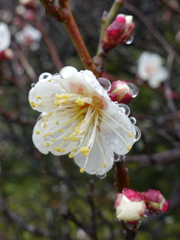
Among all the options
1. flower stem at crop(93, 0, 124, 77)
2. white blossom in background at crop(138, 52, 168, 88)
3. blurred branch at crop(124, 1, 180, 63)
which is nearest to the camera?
flower stem at crop(93, 0, 124, 77)

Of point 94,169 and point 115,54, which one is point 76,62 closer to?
point 115,54

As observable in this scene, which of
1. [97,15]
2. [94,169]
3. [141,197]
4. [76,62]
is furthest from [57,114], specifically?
[76,62]

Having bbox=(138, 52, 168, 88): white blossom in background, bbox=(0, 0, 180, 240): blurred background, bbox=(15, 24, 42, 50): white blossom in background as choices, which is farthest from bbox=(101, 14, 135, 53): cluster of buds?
bbox=(15, 24, 42, 50): white blossom in background

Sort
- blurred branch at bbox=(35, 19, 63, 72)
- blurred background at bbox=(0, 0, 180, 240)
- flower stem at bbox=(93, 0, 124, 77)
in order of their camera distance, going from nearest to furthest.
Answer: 1. flower stem at bbox=(93, 0, 124, 77)
2. blurred branch at bbox=(35, 19, 63, 72)
3. blurred background at bbox=(0, 0, 180, 240)

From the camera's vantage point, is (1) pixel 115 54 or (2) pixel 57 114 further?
(1) pixel 115 54

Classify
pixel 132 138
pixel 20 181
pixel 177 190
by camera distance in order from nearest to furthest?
pixel 132 138, pixel 177 190, pixel 20 181

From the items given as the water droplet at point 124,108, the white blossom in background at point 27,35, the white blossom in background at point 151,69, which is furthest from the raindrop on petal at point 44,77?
the white blossom in background at point 27,35

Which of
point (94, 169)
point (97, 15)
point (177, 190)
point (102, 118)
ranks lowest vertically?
point (177, 190)

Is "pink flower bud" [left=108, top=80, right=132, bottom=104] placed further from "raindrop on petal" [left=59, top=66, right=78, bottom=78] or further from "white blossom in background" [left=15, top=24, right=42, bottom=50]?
"white blossom in background" [left=15, top=24, right=42, bottom=50]
